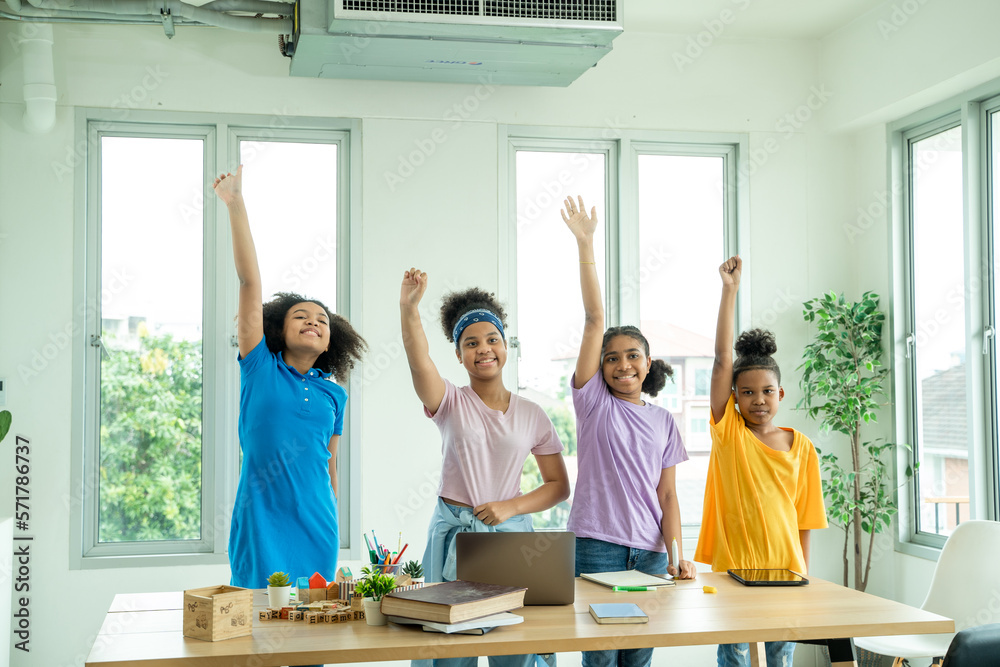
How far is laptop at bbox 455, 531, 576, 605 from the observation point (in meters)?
1.92

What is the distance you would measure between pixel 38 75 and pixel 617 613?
311 cm

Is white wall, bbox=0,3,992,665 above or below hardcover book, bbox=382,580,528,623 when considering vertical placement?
above

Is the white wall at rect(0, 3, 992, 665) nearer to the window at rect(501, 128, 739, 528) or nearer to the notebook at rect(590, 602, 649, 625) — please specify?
the window at rect(501, 128, 739, 528)

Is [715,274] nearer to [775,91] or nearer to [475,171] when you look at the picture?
[775,91]

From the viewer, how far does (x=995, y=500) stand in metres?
3.45

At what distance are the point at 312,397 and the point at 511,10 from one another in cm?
156

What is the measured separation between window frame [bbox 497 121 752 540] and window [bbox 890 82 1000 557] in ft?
2.26

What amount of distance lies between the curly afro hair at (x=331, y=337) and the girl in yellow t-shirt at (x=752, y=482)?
3.87ft

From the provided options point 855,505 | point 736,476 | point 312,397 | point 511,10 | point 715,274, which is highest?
point 511,10

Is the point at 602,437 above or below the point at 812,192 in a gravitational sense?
below

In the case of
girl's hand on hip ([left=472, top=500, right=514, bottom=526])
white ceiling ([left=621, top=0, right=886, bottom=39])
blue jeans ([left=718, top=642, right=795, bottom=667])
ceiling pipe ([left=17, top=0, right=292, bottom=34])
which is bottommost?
blue jeans ([left=718, top=642, right=795, bottom=667])

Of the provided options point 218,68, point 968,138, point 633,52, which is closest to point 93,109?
point 218,68

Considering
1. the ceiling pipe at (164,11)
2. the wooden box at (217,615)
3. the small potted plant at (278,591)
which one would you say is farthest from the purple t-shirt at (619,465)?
the ceiling pipe at (164,11)

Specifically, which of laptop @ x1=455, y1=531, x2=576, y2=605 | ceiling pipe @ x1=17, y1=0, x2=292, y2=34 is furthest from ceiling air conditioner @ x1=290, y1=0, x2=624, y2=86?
laptop @ x1=455, y1=531, x2=576, y2=605
